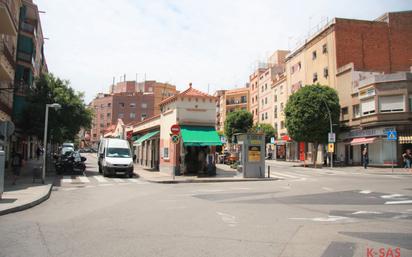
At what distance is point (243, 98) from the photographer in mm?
89625

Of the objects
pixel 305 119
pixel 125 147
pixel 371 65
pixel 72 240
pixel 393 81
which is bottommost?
pixel 72 240

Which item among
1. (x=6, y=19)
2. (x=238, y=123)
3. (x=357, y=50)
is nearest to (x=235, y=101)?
(x=238, y=123)

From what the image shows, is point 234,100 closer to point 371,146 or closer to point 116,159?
point 371,146

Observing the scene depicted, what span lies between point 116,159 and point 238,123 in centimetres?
4498

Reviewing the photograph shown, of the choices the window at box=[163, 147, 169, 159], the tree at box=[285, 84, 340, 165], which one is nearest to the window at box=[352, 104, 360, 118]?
the tree at box=[285, 84, 340, 165]

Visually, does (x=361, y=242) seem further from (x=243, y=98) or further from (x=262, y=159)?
(x=243, y=98)

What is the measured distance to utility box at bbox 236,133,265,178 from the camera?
79.4ft

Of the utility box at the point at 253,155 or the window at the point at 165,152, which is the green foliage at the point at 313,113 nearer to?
the utility box at the point at 253,155

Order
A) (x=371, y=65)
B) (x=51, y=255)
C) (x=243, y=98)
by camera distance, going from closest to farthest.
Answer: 1. (x=51, y=255)
2. (x=371, y=65)
3. (x=243, y=98)

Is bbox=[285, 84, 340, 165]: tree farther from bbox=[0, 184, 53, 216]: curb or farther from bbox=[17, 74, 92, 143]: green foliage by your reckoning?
bbox=[0, 184, 53, 216]: curb

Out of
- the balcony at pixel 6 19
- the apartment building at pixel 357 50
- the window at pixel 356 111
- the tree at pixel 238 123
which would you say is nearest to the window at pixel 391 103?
the window at pixel 356 111

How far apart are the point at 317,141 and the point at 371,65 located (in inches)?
507

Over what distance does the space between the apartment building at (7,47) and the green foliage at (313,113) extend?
28483 millimetres

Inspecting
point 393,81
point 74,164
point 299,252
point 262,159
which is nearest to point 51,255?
point 299,252
